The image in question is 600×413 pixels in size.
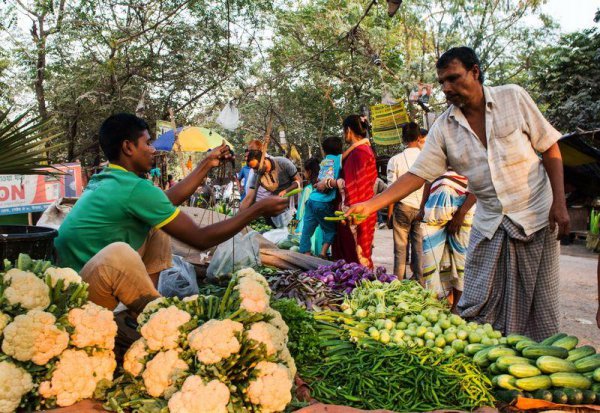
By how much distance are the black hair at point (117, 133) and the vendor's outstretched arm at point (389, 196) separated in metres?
1.44

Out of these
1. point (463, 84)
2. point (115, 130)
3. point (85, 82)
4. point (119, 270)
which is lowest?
point (119, 270)

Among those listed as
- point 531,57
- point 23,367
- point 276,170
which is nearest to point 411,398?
point 23,367

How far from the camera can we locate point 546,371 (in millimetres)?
2490

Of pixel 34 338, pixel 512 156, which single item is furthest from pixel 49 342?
pixel 512 156

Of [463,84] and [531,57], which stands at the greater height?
[531,57]

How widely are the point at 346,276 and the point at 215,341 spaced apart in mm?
2870

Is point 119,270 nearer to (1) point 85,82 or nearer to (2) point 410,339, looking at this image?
(2) point 410,339

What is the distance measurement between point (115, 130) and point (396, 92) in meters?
17.7

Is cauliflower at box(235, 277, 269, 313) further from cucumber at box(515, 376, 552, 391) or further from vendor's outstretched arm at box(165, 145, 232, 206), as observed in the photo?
vendor's outstretched arm at box(165, 145, 232, 206)

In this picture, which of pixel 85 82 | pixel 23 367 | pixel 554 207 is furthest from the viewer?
pixel 85 82

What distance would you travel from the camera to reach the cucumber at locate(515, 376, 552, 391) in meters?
2.42

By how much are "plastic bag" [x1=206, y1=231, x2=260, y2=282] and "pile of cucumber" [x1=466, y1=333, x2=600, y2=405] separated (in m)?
2.76

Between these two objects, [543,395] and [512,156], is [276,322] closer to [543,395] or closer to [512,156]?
[543,395]

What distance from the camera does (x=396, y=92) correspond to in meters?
19.7
